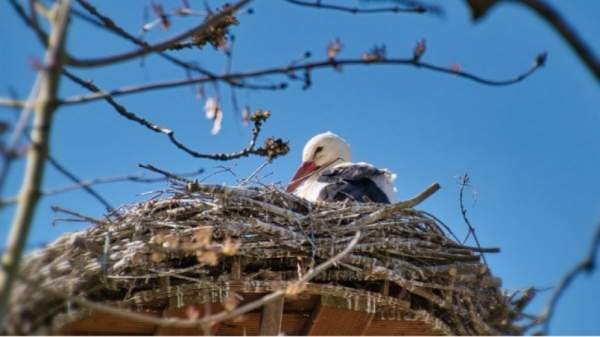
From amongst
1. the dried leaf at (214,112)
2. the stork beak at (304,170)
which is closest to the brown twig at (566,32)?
the dried leaf at (214,112)

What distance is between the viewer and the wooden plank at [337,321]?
12.0 ft

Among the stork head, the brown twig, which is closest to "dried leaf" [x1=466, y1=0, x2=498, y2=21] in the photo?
the brown twig

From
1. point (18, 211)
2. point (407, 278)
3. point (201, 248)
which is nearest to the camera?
point (18, 211)

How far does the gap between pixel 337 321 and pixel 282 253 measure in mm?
327

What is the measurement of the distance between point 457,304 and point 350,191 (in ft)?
4.48

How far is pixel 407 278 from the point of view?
12.2ft

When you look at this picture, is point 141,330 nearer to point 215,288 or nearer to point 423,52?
point 215,288

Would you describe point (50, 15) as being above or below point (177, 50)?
below

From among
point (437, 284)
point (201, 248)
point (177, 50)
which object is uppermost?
point (177, 50)

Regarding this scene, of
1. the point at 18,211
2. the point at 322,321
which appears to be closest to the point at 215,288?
the point at 322,321

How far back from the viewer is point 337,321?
371 cm

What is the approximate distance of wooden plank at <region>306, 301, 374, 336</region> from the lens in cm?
365

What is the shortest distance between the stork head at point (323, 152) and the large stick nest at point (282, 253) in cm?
237

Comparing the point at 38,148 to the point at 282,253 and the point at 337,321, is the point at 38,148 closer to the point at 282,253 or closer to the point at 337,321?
the point at 282,253
